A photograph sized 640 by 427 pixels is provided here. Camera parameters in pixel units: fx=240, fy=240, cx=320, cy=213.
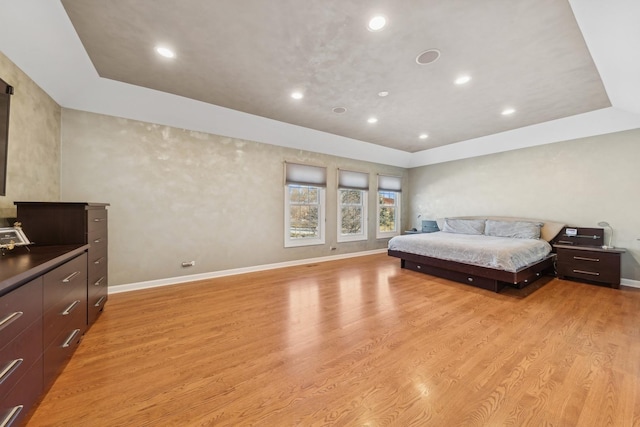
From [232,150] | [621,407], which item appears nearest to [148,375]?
[621,407]

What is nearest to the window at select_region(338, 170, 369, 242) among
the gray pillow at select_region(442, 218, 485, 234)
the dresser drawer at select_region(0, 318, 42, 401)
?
the gray pillow at select_region(442, 218, 485, 234)

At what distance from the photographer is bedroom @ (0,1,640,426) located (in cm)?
288

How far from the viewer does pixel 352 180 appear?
19.6 feet

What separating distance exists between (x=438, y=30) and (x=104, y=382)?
12.5ft

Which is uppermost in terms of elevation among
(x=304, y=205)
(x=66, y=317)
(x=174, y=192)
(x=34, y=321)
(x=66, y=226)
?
(x=174, y=192)

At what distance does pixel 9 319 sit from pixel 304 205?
4.41 metres

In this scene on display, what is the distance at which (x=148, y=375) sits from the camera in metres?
1.74

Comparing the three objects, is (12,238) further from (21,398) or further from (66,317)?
(21,398)

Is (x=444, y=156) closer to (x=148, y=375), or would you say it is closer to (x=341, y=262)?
(x=341, y=262)

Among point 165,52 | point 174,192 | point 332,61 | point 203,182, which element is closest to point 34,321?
point 165,52

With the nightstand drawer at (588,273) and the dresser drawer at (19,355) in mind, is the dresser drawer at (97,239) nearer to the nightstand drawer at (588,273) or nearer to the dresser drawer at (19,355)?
the dresser drawer at (19,355)

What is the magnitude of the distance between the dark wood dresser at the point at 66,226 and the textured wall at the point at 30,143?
0.19 metres

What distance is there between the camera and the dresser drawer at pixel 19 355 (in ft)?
3.52

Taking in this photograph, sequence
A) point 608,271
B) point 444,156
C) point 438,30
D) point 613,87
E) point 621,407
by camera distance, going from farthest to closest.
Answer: point 444,156, point 608,271, point 613,87, point 438,30, point 621,407
